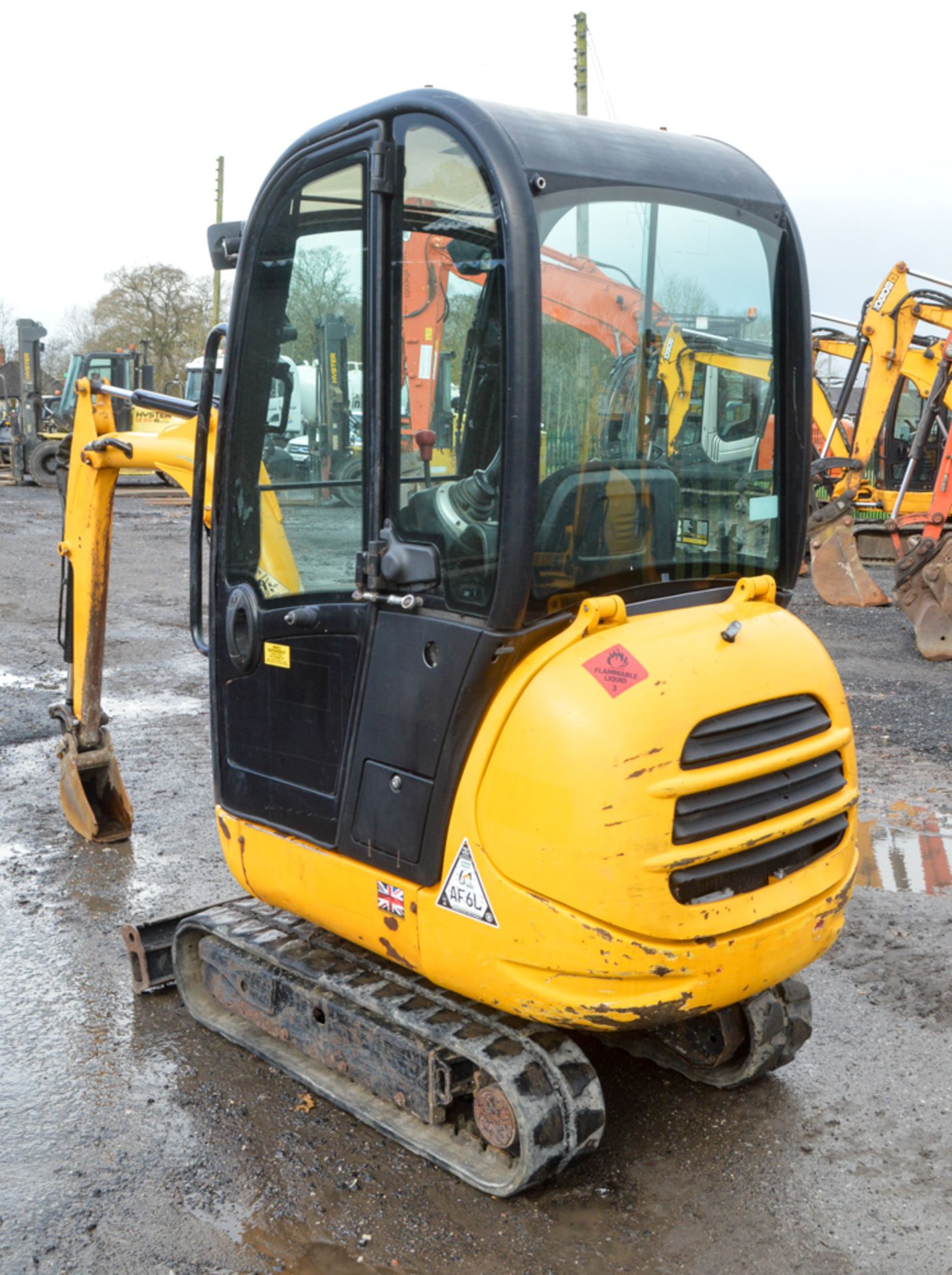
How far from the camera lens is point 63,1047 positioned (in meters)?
3.90

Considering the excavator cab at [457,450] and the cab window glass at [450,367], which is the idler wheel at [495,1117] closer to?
the excavator cab at [457,450]

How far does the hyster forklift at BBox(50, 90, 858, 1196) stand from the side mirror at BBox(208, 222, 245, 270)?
1 centimetres

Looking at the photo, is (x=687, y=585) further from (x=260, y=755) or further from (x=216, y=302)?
(x=216, y=302)

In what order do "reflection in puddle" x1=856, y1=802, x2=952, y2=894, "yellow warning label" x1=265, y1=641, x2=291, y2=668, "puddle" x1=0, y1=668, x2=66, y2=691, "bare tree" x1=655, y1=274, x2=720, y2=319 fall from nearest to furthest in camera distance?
"bare tree" x1=655, y1=274, x2=720, y2=319
"yellow warning label" x1=265, y1=641, x2=291, y2=668
"reflection in puddle" x1=856, y1=802, x2=952, y2=894
"puddle" x1=0, y1=668, x2=66, y2=691

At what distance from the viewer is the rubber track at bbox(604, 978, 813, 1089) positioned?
3.46 meters

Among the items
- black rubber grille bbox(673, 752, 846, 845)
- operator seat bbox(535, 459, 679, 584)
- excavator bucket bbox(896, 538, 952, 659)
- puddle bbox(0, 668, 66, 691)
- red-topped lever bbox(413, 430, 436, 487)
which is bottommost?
puddle bbox(0, 668, 66, 691)

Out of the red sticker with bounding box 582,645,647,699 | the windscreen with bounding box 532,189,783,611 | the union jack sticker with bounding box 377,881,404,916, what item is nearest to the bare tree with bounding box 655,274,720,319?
the windscreen with bounding box 532,189,783,611

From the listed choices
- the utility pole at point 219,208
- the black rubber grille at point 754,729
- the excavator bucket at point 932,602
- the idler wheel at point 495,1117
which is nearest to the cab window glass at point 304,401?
the black rubber grille at point 754,729

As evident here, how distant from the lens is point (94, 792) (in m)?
5.76

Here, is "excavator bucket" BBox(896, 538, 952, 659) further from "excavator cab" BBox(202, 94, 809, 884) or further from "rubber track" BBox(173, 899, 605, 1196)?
"rubber track" BBox(173, 899, 605, 1196)

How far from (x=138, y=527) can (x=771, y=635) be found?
57.9ft

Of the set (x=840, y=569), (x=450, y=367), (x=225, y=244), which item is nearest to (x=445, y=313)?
(x=450, y=367)

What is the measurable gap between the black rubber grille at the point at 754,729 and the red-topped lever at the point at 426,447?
33.8 inches

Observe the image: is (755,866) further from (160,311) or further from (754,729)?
(160,311)
